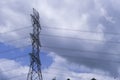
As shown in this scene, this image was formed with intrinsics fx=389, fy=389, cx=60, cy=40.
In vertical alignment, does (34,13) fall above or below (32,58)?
above

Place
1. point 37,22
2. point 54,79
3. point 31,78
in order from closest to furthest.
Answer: point 31,78
point 37,22
point 54,79

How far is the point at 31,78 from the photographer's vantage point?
10306cm

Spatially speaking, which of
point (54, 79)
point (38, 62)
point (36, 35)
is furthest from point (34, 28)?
point (54, 79)

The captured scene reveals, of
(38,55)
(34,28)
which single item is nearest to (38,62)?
(38,55)

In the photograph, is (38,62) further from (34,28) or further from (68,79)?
(68,79)

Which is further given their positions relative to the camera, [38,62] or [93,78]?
[93,78]

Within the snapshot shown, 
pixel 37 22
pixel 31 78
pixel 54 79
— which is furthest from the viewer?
pixel 54 79

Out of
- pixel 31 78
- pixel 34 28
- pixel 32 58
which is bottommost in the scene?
pixel 31 78

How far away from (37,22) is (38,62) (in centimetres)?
1152

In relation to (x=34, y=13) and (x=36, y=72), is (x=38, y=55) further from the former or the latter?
(x=34, y=13)

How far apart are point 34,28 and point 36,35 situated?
205 cm

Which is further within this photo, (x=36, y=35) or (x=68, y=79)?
(x=68, y=79)

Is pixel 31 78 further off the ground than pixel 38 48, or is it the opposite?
pixel 38 48

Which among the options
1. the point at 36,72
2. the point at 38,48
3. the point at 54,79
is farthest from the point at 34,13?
the point at 54,79
